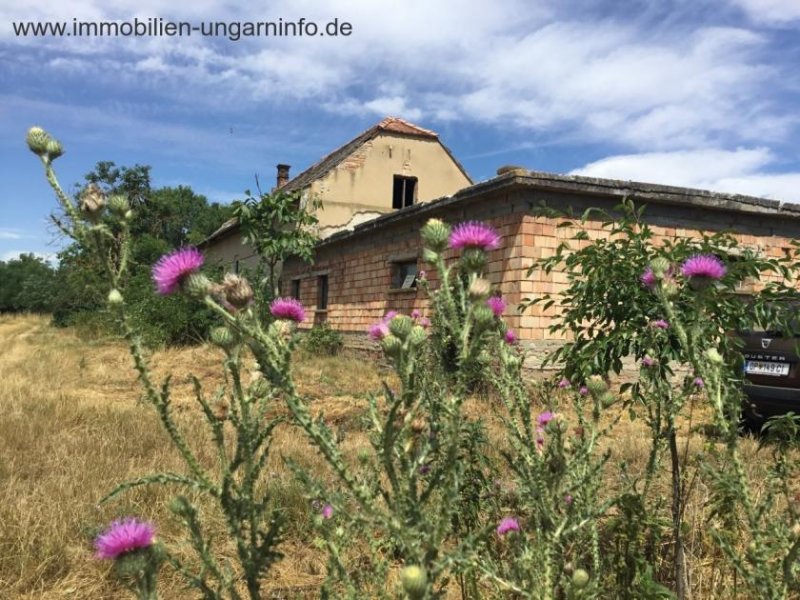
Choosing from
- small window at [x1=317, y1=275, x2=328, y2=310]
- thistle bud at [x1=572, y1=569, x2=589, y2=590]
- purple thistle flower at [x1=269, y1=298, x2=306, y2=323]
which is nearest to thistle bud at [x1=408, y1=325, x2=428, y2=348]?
purple thistle flower at [x1=269, y1=298, x2=306, y2=323]

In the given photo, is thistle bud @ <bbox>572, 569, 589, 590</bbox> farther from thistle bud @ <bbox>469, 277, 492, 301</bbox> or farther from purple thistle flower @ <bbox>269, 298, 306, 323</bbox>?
purple thistle flower @ <bbox>269, 298, 306, 323</bbox>

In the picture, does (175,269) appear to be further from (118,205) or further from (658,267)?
(658,267)

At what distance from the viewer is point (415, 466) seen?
119 centimetres

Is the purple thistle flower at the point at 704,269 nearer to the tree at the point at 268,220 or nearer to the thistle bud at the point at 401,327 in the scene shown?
the thistle bud at the point at 401,327

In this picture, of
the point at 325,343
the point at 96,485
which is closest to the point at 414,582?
the point at 96,485

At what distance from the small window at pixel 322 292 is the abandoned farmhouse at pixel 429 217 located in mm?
31

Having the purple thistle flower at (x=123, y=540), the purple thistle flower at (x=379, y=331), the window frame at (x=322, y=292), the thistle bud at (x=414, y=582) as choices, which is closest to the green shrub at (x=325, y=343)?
the window frame at (x=322, y=292)

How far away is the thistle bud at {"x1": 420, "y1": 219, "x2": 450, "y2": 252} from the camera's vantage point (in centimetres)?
148

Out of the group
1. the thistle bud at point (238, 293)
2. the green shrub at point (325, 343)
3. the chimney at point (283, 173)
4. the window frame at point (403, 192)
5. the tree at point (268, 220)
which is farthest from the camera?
the chimney at point (283, 173)

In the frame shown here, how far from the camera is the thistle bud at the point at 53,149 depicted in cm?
151

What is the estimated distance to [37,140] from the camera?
4.86 ft

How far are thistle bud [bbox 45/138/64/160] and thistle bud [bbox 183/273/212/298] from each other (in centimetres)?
53

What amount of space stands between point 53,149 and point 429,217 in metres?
10.4

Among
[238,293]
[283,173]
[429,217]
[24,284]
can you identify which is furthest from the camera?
[24,284]
